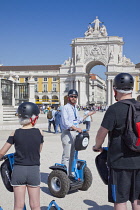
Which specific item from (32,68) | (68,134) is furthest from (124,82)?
(32,68)

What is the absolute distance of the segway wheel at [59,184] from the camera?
176 inches

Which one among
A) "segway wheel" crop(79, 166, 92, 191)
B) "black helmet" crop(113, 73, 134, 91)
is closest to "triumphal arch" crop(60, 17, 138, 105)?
"segway wheel" crop(79, 166, 92, 191)

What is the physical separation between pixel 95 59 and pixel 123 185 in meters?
59.8

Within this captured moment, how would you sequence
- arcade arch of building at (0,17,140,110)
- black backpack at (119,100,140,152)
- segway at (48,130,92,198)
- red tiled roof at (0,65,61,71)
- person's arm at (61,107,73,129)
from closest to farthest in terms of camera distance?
black backpack at (119,100,140,152)
segway at (48,130,92,198)
person's arm at (61,107,73,129)
arcade arch of building at (0,17,140,110)
red tiled roof at (0,65,61,71)

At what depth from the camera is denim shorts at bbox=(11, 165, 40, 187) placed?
301 centimetres

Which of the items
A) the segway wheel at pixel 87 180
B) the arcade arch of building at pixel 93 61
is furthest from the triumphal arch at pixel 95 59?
the segway wheel at pixel 87 180

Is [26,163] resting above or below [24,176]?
above

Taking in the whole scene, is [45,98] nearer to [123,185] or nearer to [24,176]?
[24,176]

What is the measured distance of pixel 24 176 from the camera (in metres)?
3.01

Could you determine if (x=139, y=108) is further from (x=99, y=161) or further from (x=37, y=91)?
(x=37, y=91)

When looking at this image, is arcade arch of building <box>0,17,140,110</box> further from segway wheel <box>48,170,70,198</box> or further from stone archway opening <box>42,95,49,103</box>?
segway wheel <box>48,170,70,198</box>

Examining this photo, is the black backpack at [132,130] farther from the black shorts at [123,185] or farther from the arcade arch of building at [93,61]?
the arcade arch of building at [93,61]

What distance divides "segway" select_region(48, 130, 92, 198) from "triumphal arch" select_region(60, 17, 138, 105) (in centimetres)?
5474

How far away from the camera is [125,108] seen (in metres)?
2.79
